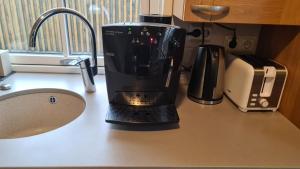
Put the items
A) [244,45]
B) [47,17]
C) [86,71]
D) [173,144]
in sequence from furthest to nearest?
[244,45], [86,71], [47,17], [173,144]

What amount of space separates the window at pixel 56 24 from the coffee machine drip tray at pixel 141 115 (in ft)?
1.75

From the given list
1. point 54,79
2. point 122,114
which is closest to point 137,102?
point 122,114

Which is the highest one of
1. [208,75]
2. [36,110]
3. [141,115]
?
[208,75]

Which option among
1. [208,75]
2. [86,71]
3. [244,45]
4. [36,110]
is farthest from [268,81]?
[36,110]

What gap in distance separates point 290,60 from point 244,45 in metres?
0.33

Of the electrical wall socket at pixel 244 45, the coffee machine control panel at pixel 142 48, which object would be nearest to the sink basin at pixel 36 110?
the coffee machine control panel at pixel 142 48

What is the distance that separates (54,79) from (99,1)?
0.48m

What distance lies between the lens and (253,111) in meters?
0.92

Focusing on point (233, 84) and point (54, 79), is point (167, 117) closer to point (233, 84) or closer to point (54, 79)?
point (233, 84)

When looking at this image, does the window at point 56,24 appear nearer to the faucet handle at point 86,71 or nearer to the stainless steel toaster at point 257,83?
the faucet handle at point 86,71

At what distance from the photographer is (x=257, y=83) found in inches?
33.8

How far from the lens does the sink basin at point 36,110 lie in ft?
3.36

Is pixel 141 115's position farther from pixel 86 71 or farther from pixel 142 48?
pixel 86 71

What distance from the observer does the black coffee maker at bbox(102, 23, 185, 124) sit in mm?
745
